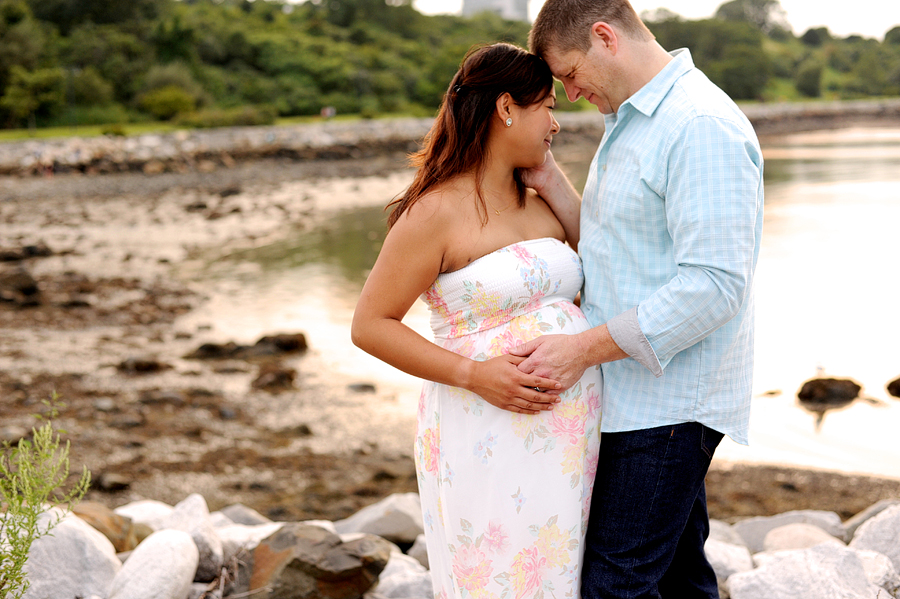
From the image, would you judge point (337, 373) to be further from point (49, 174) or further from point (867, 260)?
point (49, 174)

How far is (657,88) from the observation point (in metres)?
2.11

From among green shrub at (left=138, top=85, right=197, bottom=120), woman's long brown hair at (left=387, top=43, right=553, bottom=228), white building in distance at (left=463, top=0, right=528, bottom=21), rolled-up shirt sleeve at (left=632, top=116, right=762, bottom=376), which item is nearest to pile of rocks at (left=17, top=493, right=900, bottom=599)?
rolled-up shirt sleeve at (left=632, top=116, right=762, bottom=376)

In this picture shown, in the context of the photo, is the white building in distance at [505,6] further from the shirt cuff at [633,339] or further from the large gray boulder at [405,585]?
the shirt cuff at [633,339]

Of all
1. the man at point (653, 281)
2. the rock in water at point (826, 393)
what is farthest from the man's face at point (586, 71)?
the rock in water at point (826, 393)

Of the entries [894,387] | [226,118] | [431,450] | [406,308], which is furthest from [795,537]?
[226,118]

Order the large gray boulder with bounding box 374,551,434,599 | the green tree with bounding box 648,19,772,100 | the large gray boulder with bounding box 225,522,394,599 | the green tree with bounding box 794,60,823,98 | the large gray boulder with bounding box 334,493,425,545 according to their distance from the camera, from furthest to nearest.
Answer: the green tree with bounding box 794,60,823,98 < the green tree with bounding box 648,19,772,100 < the large gray boulder with bounding box 334,493,425,545 < the large gray boulder with bounding box 374,551,434,599 < the large gray boulder with bounding box 225,522,394,599

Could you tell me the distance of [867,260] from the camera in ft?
40.1

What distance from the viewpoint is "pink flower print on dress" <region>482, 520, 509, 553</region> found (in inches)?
86.4

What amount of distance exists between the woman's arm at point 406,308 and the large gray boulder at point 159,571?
138cm

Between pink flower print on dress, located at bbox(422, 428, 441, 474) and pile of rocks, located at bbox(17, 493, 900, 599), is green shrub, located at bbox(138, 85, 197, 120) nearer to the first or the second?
pile of rocks, located at bbox(17, 493, 900, 599)

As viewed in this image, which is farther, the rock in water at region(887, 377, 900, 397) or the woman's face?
the rock in water at region(887, 377, 900, 397)

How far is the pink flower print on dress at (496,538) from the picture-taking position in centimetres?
220

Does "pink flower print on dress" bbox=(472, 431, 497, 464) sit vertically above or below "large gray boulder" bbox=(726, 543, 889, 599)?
above

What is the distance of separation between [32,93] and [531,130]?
31.8 m
